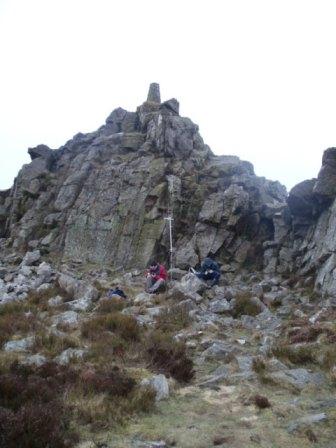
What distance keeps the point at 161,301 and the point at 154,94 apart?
1166 inches

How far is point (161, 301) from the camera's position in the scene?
65.2ft

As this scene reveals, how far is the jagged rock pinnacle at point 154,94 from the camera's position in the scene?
146ft

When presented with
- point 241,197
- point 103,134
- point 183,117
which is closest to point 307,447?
point 241,197

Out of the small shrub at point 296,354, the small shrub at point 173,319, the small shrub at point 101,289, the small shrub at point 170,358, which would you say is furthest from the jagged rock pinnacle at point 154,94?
the small shrub at point 296,354

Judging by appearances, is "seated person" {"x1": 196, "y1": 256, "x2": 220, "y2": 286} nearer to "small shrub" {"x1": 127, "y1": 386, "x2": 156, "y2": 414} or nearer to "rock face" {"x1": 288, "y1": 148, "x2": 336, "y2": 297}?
"rock face" {"x1": 288, "y1": 148, "x2": 336, "y2": 297}

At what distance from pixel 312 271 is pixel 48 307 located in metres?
13.2

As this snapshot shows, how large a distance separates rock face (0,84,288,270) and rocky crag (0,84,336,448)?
12 centimetres

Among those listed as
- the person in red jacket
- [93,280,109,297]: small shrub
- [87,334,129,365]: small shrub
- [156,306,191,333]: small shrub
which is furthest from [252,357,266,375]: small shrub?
[93,280,109,297]: small shrub

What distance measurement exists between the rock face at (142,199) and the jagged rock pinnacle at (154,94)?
2.05m

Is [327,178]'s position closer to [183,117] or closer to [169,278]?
[169,278]

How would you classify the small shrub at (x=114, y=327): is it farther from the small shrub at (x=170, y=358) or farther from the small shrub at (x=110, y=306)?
the small shrub at (x=110, y=306)

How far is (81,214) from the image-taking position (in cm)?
3584

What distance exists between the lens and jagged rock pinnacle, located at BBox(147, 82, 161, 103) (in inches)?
1753

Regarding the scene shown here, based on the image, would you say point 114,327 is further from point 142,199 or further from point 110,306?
point 142,199
